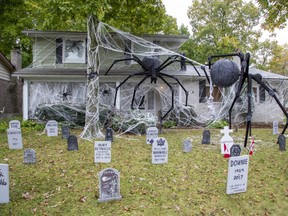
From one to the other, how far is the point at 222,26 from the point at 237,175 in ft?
73.8

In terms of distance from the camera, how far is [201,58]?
24812 millimetres

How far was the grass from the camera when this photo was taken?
4.19m

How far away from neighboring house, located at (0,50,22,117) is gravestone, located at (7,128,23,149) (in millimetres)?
11910

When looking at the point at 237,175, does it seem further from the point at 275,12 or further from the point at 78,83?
the point at 78,83

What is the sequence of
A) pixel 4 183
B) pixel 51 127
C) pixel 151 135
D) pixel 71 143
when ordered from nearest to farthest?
1. pixel 4 183
2. pixel 71 143
3. pixel 151 135
4. pixel 51 127

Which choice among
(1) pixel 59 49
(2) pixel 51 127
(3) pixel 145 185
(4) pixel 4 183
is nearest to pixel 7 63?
(1) pixel 59 49

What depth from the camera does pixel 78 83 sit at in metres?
14.8

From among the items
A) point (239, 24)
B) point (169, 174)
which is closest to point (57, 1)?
point (169, 174)

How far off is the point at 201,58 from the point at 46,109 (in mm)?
16512

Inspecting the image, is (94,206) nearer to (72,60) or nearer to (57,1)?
(57,1)

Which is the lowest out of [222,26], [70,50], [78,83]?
[78,83]

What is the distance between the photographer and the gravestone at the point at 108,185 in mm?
4289

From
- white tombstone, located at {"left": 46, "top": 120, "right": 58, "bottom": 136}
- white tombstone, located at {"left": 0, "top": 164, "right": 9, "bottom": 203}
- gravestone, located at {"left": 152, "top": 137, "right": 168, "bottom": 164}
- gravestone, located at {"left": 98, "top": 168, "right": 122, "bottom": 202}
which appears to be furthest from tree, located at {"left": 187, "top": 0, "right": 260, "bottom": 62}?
white tombstone, located at {"left": 0, "top": 164, "right": 9, "bottom": 203}

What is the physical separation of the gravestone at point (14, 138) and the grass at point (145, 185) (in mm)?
253
